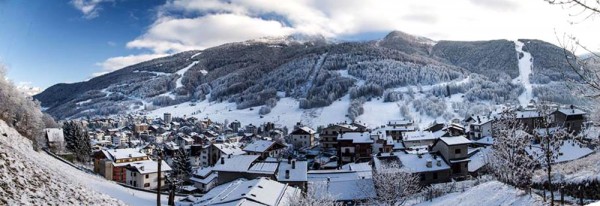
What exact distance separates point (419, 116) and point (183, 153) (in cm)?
11258

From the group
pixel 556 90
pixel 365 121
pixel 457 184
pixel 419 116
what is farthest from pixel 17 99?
pixel 556 90

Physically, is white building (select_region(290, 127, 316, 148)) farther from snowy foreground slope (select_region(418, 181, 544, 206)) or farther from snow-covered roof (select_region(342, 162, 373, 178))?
snowy foreground slope (select_region(418, 181, 544, 206))

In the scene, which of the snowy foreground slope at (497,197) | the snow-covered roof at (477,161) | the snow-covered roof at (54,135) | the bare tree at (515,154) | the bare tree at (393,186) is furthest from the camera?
the snow-covered roof at (54,135)

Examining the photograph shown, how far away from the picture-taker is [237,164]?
1857 inches

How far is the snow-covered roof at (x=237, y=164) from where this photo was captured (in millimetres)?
46250

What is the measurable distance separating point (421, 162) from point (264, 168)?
697 inches

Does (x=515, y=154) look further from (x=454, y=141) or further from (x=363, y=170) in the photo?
(x=363, y=170)

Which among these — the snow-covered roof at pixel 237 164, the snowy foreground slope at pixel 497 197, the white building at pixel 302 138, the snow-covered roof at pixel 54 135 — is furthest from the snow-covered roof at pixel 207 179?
the white building at pixel 302 138

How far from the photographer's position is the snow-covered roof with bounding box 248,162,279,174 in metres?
45.6

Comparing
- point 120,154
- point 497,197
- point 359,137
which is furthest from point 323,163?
point 497,197

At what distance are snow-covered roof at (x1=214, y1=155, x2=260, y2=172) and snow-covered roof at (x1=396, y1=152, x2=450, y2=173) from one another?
57.2 feet

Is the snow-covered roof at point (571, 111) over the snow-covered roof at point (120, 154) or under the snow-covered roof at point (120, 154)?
over

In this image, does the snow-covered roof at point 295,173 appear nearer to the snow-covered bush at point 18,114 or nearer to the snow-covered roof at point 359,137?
the snow-covered bush at point 18,114

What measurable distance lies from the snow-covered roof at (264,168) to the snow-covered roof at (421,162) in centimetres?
1449
